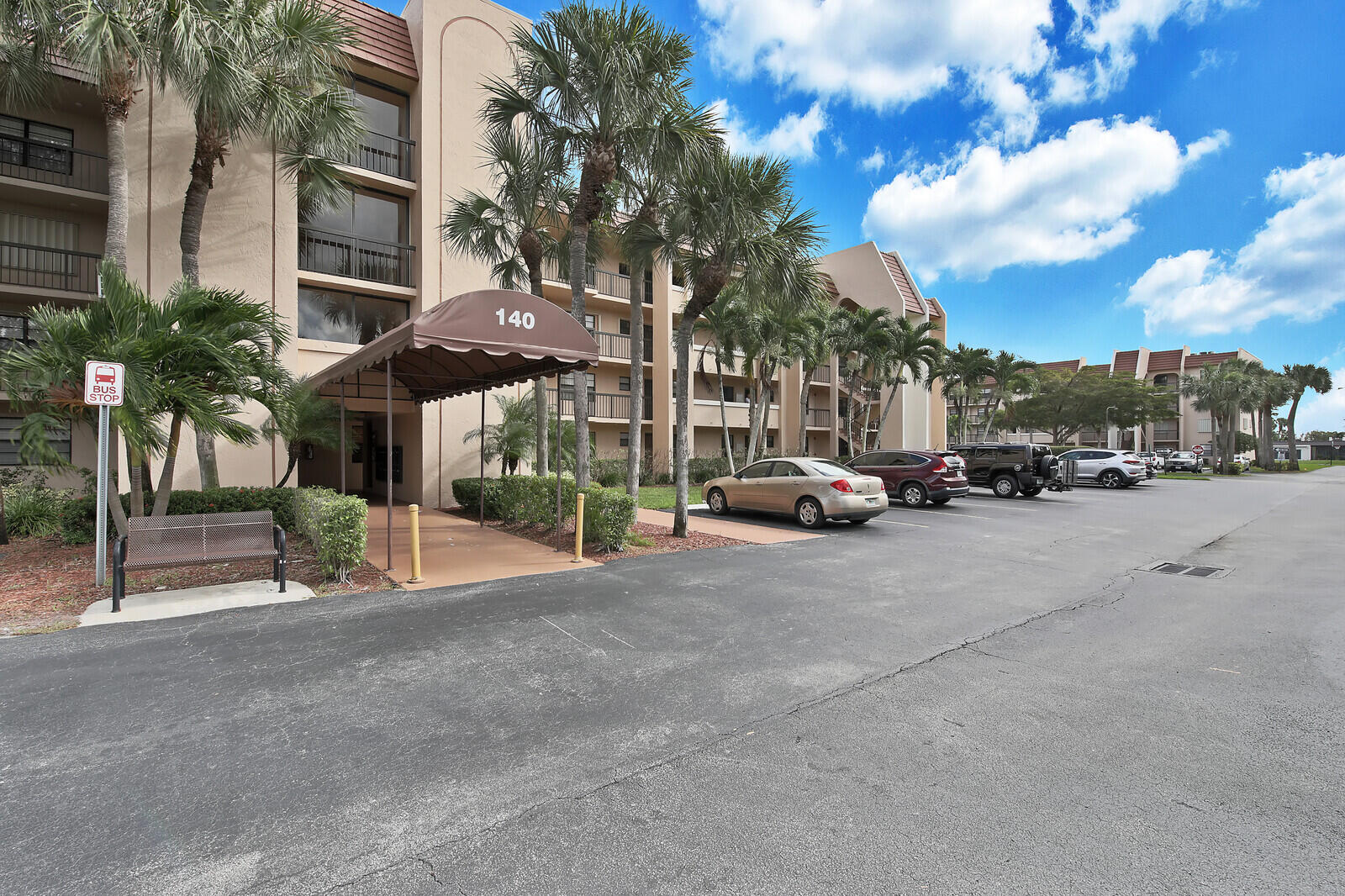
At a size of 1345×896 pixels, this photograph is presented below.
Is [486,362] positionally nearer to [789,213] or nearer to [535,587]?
[535,587]

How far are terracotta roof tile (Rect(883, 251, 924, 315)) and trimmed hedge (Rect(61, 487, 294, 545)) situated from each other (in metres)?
28.9

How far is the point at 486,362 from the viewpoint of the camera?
10703 millimetres

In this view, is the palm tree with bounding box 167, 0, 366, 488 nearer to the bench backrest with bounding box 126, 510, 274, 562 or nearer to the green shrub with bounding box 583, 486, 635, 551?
the bench backrest with bounding box 126, 510, 274, 562

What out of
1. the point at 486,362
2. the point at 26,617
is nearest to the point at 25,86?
the point at 486,362

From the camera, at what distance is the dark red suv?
16.6 m

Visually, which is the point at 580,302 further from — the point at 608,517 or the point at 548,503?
the point at 608,517

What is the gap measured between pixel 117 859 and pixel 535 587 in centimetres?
490

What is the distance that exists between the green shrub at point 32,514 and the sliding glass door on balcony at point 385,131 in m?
9.93

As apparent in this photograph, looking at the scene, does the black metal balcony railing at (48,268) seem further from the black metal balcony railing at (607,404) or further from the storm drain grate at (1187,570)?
the storm drain grate at (1187,570)

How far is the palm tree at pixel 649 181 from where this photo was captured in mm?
9930

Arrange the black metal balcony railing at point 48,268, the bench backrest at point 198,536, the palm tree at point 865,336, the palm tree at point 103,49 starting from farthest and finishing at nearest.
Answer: the palm tree at point 865,336, the black metal balcony railing at point 48,268, the palm tree at point 103,49, the bench backrest at point 198,536

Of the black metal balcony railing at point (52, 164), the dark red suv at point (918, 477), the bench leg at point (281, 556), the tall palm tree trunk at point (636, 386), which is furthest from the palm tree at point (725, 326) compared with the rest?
the black metal balcony railing at point (52, 164)

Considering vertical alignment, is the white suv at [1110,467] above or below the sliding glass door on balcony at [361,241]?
below

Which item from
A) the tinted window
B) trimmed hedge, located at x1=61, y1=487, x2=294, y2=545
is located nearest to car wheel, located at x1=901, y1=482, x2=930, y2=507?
the tinted window
